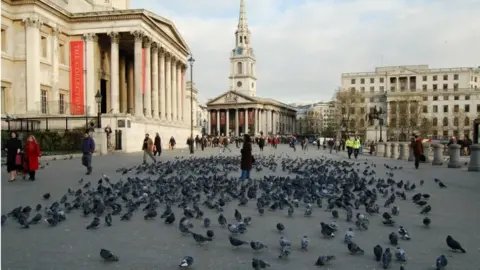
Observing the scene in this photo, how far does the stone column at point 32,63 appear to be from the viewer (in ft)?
119

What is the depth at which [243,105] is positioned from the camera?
423ft

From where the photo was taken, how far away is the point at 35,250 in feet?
18.4

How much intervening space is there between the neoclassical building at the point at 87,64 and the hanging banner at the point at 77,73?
87 millimetres

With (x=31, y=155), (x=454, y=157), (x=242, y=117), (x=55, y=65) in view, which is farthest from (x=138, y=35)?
(x=242, y=117)

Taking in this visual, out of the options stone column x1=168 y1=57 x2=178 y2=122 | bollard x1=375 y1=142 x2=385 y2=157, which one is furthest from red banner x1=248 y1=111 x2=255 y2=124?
bollard x1=375 y1=142 x2=385 y2=157

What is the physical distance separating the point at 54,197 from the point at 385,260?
805cm

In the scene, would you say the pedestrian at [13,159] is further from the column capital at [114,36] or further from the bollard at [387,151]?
the column capital at [114,36]

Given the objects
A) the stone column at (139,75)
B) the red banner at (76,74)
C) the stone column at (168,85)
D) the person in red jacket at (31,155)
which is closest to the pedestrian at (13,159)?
the person in red jacket at (31,155)

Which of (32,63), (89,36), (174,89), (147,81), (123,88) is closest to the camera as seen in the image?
(32,63)

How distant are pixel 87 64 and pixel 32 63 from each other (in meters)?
5.99

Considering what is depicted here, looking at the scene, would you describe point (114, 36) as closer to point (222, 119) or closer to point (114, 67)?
point (114, 67)

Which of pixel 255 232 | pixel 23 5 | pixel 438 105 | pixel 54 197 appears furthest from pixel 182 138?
pixel 438 105

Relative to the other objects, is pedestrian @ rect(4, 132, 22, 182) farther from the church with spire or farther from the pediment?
the pediment

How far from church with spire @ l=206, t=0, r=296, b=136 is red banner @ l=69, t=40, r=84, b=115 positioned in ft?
257
